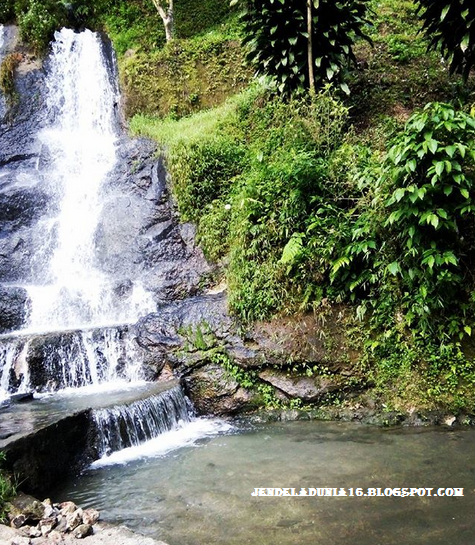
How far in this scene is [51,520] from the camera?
4.04 meters

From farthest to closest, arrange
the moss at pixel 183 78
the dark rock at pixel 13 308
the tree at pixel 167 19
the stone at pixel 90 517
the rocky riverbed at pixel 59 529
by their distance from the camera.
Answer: the tree at pixel 167 19
the moss at pixel 183 78
the dark rock at pixel 13 308
the stone at pixel 90 517
the rocky riverbed at pixel 59 529

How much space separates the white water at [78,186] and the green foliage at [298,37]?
5.09m

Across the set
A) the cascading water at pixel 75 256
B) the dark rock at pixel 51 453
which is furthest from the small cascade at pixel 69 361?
the dark rock at pixel 51 453

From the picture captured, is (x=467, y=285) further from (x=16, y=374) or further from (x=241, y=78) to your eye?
(x=241, y=78)

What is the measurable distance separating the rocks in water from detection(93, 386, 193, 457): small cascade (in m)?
1.62

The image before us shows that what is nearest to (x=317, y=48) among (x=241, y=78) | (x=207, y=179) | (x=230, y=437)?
(x=207, y=179)

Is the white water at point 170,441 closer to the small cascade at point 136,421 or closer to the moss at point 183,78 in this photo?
the small cascade at point 136,421

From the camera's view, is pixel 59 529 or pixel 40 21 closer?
pixel 59 529

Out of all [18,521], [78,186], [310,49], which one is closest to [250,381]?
[18,521]

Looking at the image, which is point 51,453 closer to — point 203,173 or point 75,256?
point 75,256

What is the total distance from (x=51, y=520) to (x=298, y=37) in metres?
9.55

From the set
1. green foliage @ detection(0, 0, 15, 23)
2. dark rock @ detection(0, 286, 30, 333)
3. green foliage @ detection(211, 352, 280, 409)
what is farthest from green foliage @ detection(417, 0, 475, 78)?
green foliage @ detection(0, 0, 15, 23)

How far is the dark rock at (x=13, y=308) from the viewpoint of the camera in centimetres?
963

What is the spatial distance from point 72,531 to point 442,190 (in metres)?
5.52
